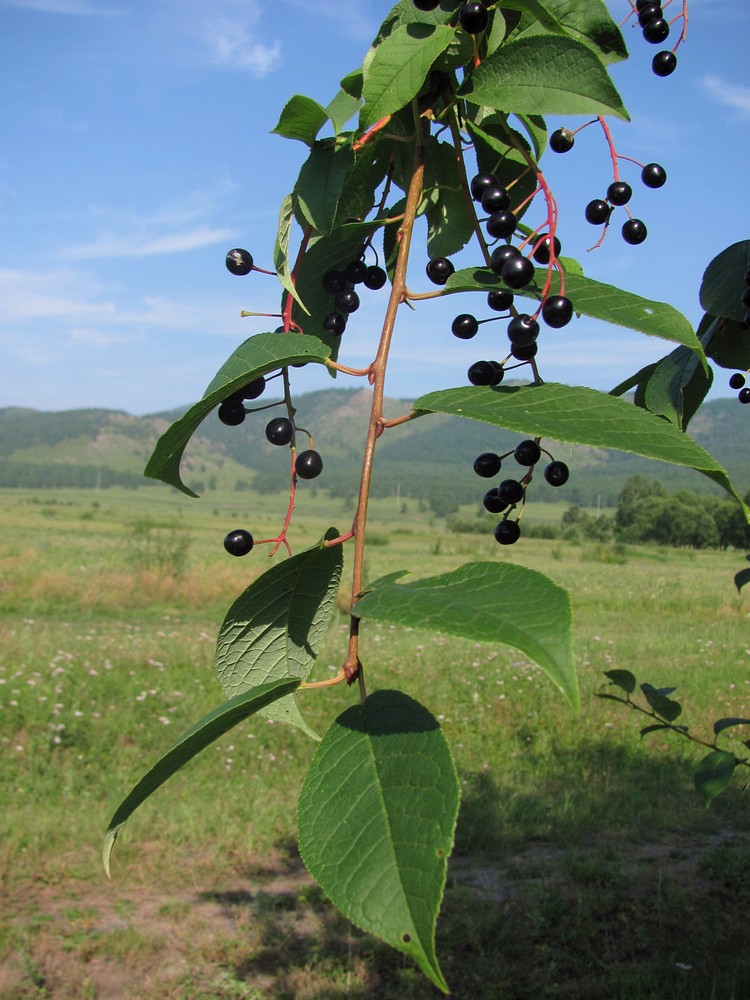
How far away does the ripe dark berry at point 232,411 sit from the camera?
0.83 m

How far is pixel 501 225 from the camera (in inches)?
33.9

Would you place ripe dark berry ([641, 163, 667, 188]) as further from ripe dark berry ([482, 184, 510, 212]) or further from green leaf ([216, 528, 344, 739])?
green leaf ([216, 528, 344, 739])

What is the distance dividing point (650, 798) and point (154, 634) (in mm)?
8121

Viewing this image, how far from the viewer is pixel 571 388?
66cm

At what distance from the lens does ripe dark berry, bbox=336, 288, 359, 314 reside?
993 millimetres

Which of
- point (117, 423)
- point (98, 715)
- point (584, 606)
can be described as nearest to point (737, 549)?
point (584, 606)

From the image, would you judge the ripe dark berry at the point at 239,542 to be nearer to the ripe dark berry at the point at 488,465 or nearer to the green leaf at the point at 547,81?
the ripe dark berry at the point at 488,465

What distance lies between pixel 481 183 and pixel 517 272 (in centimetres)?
23

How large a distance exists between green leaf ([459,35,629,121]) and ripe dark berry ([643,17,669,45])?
51 cm

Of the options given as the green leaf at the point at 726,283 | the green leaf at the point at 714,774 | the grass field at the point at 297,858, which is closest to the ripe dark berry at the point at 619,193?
the green leaf at the point at 726,283

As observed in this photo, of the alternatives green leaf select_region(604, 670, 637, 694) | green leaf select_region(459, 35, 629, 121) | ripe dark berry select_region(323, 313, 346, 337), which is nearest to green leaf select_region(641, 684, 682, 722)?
green leaf select_region(604, 670, 637, 694)

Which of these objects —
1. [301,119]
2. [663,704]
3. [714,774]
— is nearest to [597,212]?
[301,119]

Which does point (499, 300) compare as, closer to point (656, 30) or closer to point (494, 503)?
point (494, 503)

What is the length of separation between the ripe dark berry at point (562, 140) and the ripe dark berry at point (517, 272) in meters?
0.32
